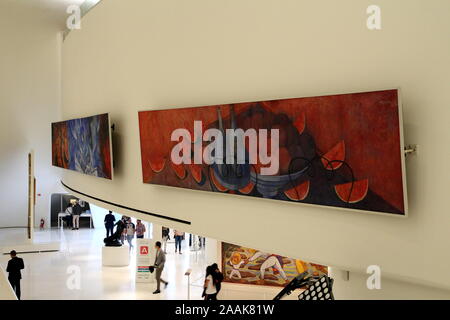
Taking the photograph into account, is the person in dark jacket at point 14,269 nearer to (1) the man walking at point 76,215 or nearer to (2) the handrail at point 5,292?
(2) the handrail at point 5,292

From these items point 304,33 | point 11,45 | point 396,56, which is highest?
point 11,45

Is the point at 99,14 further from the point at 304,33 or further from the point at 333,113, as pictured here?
the point at 333,113

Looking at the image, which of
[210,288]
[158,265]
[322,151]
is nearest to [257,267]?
[210,288]

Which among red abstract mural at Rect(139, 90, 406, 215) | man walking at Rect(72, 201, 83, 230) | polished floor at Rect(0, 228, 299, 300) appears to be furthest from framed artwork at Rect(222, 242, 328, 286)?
man walking at Rect(72, 201, 83, 230)

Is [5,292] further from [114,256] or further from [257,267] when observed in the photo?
[114,256]

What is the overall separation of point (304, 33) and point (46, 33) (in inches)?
673

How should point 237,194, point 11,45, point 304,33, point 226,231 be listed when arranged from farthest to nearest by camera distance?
1. point 11,45
2. point 226,231
3. point 237,194
4. point 304,33

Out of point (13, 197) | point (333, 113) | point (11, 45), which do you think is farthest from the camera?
point (13, 197)

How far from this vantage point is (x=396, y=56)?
13.7 ft

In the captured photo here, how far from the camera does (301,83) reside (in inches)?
200

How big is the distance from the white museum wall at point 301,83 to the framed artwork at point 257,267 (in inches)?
163
